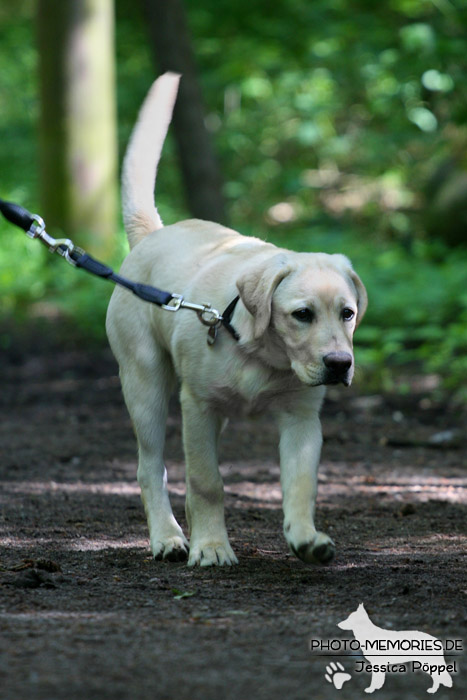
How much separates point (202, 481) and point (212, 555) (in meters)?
0.30

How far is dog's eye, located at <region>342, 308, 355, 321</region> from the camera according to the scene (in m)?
3.75

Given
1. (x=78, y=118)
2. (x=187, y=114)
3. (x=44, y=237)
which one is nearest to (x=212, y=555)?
(x=44, y=237)

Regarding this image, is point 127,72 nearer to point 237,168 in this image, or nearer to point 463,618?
point 237,168

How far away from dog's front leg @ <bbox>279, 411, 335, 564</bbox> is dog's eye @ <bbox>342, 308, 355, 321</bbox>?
0.46m

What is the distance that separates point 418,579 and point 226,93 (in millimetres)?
15791

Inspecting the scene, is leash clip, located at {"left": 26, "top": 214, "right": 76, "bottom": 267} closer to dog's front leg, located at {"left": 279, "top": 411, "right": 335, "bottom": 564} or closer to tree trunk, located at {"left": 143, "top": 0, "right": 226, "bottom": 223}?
dog's front leg, located at {"left": 279, "top": 411, "right": 335, "bottom": 564}

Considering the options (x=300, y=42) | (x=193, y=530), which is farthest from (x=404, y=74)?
(x=193, y=530)

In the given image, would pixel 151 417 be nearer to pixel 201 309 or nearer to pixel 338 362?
pixel 201 309

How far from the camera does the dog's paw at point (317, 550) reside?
11.9 ft

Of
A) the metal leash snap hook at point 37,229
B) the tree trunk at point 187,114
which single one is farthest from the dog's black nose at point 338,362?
the tree trunk at point 187,114

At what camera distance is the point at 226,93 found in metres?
18.3

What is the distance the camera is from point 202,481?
401 cm

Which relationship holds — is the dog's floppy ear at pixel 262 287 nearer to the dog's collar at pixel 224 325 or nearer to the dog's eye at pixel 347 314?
the dog's collar at pixel 224 325

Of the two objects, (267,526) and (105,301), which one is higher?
(105,301)
